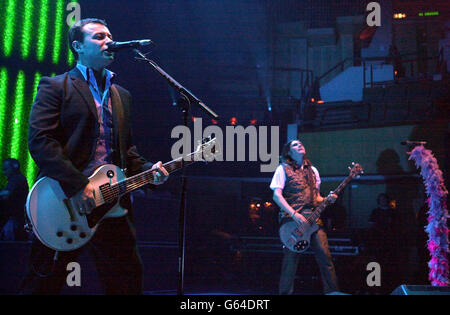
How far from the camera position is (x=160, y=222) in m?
5.27

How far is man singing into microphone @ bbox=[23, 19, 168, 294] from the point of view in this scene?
2230 millimetres

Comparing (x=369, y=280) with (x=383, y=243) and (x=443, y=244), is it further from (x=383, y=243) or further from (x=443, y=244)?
(x=443, y=244)

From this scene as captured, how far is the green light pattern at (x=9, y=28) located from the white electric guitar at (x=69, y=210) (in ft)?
8.66

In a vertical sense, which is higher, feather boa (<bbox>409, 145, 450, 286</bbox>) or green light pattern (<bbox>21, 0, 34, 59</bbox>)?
green light pattern (<bbox>21, 0, 34, 59</bbox>)

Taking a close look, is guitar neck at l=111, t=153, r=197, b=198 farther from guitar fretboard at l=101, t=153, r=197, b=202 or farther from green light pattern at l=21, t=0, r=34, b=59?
green light pattern at l=21, t=0, r=34, b=59

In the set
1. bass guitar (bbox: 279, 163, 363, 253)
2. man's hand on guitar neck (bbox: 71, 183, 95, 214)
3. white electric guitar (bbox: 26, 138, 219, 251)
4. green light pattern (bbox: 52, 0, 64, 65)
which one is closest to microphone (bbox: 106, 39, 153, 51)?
white electric guitar (bbox: 26, 138, 219, 251)

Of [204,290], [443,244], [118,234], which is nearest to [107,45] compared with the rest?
[118,234]

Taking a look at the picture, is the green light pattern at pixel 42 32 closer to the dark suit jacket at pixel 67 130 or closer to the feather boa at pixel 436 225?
the dark suit jacket at pixel 67 130

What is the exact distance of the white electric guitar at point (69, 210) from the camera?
221cm

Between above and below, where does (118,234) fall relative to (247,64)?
below

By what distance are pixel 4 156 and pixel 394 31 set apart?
9.45m

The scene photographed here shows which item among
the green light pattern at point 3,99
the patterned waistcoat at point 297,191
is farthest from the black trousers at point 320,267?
the green light pattern at point 3,99

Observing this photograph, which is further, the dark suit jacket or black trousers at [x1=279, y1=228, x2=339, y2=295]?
black trousers at [x1=279, y1=228, x2=339, y2=295]

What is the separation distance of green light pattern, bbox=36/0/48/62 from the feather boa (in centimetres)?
464
